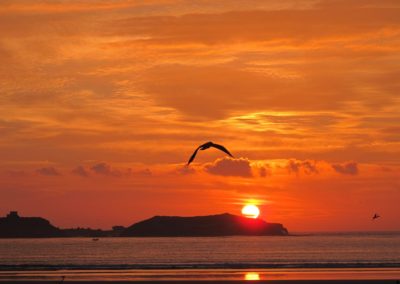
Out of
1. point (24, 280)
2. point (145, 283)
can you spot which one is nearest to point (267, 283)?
point (145, 283)

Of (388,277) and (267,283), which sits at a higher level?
(388,277)

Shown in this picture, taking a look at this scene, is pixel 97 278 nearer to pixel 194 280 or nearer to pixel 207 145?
pixel 194 280

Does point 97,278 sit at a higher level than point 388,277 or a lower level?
lower

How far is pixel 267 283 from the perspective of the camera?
50094 millimetres

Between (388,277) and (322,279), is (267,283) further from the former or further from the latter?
(388,277)

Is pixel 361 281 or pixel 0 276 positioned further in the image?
pixel 0 276

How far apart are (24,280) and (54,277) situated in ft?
13.8

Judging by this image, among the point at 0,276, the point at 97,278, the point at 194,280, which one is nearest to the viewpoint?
the point at 194,280

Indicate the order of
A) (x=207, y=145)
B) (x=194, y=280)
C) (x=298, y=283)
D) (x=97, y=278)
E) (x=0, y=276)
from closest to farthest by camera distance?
(x=207, y=145) → (x=298, y=283) → (x=194, y=280) → (x=97, y=278) → (x=0, y=276)

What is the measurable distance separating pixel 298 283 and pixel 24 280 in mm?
21576

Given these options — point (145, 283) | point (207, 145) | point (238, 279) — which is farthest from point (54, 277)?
point (207, 145)

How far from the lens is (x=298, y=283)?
50.0 meters

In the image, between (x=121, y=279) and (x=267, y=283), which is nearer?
(x=267, y=283)

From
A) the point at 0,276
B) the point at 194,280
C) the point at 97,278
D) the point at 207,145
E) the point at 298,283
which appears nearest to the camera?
the point at 207,145
